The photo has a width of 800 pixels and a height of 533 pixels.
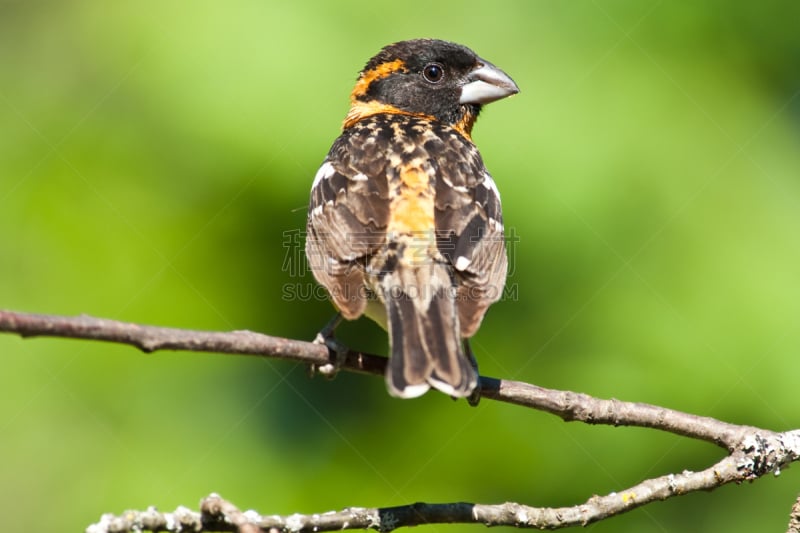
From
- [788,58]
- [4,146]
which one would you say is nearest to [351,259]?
[4,146]

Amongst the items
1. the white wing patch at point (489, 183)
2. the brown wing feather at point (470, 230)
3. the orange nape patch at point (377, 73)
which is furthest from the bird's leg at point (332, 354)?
the orange nape patch at point (377, 73)

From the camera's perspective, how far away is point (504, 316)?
12.9 feet

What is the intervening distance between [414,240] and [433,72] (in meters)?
1.74

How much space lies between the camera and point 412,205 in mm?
3703

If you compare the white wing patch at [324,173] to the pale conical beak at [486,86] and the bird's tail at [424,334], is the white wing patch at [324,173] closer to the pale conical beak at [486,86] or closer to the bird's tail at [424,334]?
the bird's tail at [424,334]

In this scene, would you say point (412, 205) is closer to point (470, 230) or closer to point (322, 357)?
point (470, 230)

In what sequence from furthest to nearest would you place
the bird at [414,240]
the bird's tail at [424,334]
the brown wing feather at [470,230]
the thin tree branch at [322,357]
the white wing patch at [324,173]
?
the white wing patch at [324,173]
the brown wing feather at [470,230]
the bird at [414,240]
the bird's tail at [424,334]
the thin tree branch at [322,357]

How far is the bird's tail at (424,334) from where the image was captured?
3.03 m

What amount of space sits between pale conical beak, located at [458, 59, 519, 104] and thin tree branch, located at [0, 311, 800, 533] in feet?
5.70

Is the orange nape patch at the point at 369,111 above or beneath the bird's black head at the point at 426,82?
beneath

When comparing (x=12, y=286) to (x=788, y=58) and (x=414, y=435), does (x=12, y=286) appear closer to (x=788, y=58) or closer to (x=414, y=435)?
(x=414, y=435)

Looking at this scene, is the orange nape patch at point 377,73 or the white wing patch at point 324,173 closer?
the white wing patch at point 324,173

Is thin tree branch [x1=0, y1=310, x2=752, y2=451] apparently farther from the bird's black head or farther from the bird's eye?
the bird's eye

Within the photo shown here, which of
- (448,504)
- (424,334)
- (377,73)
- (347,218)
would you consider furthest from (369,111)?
(448,504)
